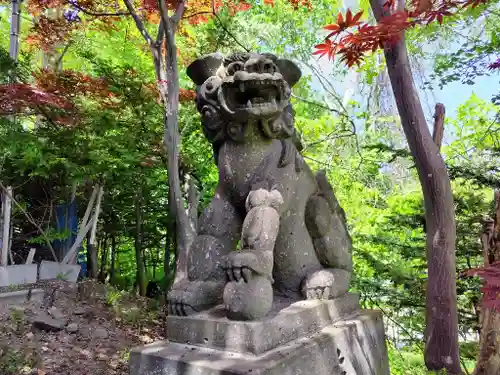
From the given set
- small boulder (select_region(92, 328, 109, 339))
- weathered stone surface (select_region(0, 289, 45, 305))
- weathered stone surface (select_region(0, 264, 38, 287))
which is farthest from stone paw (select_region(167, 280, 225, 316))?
weathered stone surface (select_region(0, 264, 38, 287))

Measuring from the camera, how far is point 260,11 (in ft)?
33.3

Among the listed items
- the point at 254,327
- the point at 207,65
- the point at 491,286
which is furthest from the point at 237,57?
the point at 491,286

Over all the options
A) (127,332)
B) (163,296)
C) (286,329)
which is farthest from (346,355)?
(163,296)

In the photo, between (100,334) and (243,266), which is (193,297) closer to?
(243,266)

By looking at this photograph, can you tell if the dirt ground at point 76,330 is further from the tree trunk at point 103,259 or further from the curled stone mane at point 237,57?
the curled stone mane at point 237,57

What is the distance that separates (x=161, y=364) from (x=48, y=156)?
14.7 feet

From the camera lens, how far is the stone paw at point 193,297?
195 cm

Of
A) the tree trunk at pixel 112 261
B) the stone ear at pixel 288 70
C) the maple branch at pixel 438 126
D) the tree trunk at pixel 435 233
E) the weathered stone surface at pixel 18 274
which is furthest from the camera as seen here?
the tree trunk at pixel 112 261

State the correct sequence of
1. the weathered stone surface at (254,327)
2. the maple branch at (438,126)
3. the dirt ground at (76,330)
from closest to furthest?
the weathered stone surface at (254,327), the dirt ground at (76,330), the maple branch at (438,126)

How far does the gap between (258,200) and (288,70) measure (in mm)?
834

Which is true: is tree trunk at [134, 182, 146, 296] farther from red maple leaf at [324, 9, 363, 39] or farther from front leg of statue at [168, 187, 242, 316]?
red maple leaf at [324, 9, 363, 39]

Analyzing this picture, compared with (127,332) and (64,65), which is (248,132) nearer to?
(127,332)

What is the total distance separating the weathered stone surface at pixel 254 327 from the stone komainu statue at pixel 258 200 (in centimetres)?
7

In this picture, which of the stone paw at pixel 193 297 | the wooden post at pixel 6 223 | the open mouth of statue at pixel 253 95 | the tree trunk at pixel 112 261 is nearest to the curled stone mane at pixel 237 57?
the open mouth of statue at pixel 253 95
